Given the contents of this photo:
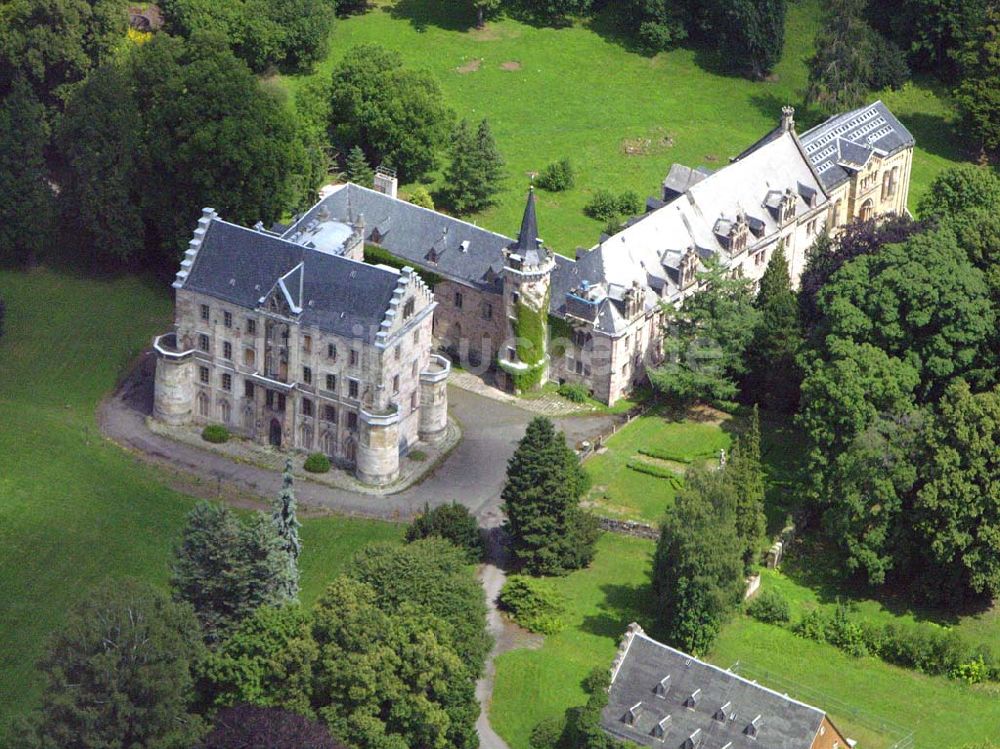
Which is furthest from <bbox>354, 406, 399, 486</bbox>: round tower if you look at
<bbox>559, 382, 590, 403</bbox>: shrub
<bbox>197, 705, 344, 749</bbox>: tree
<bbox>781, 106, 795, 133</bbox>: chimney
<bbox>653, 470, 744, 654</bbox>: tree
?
<bbox>781, 106, 795, 133</bbox>: chimney

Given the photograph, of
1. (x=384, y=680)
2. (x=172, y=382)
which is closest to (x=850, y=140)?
(x=172, y=382)

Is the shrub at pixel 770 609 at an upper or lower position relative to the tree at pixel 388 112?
lower

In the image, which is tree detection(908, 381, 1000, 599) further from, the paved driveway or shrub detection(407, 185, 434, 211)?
shrub detection(407, 185, 434, 211)

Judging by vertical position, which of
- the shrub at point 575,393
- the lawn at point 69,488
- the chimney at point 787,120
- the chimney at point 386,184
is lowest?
the lawn at point 69,488

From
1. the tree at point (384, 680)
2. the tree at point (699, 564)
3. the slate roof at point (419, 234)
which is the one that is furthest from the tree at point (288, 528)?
the slate roof at point (419, 234)

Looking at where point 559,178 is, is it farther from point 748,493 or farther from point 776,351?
point 748,493

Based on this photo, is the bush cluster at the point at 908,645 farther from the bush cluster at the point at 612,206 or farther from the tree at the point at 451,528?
the bush cluster at the point at 612,206
